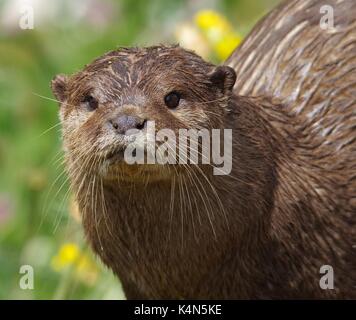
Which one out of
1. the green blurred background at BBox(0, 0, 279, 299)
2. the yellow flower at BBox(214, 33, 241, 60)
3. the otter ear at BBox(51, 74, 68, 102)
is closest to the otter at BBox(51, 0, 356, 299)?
the otter ear at BBox(51, 74, 68, 102)

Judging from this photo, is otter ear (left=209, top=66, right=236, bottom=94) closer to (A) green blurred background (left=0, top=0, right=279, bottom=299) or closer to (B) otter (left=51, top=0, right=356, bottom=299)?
(B) otter (left=51, top=0, right=356, bottom=299)

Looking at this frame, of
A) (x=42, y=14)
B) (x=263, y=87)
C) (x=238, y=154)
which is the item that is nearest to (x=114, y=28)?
(x=42, y=14)

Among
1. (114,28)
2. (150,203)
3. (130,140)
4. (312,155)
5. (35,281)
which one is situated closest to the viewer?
(130,140)

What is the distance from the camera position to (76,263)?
489cm

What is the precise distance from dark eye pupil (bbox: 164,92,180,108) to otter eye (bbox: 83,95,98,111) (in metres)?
0.18

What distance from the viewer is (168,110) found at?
3.97 meters

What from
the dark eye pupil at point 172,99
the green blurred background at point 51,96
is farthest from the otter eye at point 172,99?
the green blurred background at point 51,96

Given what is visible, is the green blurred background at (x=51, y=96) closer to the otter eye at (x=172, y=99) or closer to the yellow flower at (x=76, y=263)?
the yellow flower at (x=76, y=263)

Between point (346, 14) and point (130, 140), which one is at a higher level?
point (346, 14)

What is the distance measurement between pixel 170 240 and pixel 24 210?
1.81 metres

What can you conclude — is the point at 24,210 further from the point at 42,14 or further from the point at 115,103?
the point at 115,103

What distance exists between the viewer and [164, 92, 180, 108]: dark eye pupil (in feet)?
13.1

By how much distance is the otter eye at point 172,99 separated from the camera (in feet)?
13.1

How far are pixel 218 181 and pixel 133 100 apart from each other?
36 centimetres
